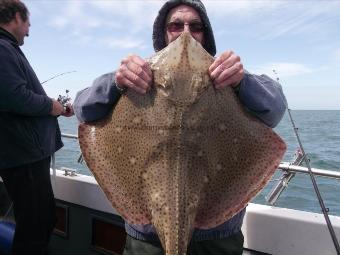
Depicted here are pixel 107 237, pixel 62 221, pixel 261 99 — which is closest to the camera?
pixel 261 99

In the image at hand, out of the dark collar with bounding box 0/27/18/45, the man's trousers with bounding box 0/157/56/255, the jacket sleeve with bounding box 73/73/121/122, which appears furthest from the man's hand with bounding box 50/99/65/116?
the jacket sleeve with bounding box 73/73/121/122

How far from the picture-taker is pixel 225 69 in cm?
195

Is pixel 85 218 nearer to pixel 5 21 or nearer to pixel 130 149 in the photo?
pixel 5 21

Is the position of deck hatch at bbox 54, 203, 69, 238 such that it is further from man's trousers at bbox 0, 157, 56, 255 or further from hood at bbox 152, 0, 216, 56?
hood at bbox 152, 0, 216, 56

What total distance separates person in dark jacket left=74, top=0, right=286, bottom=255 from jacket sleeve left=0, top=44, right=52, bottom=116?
1378 millimetres

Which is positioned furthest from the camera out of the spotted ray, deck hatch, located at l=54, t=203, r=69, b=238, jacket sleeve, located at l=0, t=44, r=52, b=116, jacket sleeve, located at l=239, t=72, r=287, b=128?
deck hatch, located at l=54, t=203, r=69, b=238

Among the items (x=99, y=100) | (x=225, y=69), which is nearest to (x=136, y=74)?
(x=99, y=100)

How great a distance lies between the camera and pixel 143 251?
2346 millimetres

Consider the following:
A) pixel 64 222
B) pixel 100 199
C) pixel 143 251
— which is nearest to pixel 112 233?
pixel 100 199

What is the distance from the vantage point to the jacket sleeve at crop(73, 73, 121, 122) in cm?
221

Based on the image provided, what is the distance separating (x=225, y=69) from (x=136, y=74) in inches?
18.7

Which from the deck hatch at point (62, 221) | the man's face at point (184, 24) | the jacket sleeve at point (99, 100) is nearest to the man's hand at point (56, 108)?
the deck hatch at point (62, 221)

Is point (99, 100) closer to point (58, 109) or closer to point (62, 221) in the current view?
point (58, 109)

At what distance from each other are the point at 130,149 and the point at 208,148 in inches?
17.3
